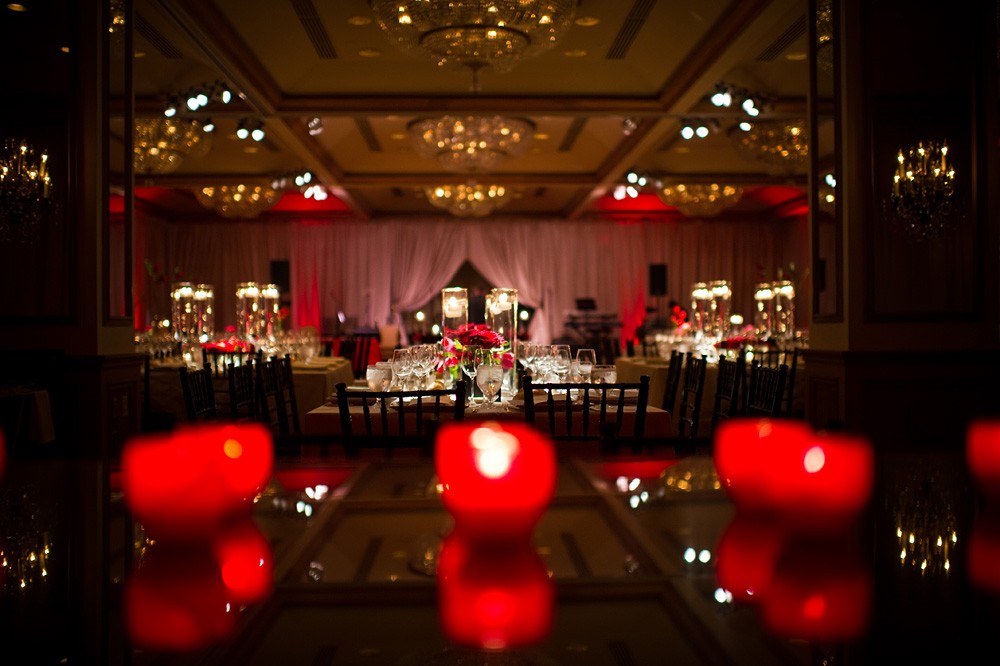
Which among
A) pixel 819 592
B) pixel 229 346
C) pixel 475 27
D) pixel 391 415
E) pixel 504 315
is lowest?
pixel 391 415

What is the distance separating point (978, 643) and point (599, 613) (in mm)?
234

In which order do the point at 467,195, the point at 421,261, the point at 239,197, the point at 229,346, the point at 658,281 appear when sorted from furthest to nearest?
1. the point at 421,261
2. the point at 658,281
3. the point at 467,195
4. the point at 239,197
5. the point at 229,346

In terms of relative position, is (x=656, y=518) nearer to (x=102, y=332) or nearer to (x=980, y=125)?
(x=102, y=332)

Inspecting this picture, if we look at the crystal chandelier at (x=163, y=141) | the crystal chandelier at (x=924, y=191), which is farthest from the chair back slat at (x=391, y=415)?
the crystal chandelier at (x=163, y=141)

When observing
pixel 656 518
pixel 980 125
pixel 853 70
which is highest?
pixel 853 70

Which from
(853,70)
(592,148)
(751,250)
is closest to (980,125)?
(853,70)

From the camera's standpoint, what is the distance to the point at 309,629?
23.7 inches

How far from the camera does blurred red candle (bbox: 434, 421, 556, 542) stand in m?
0.73

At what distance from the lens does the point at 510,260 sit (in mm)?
18812

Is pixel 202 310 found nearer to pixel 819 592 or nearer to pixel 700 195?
pixel 819 592

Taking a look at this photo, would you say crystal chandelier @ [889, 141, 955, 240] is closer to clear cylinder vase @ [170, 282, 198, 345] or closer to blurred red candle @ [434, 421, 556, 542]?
blurred red candle @ [434, 421, 556, 542]

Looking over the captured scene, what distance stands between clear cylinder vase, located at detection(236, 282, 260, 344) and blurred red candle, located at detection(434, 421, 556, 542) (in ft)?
25.7

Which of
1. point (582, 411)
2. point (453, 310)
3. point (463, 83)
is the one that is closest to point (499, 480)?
point (582, 411)

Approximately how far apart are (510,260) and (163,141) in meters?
10.4
